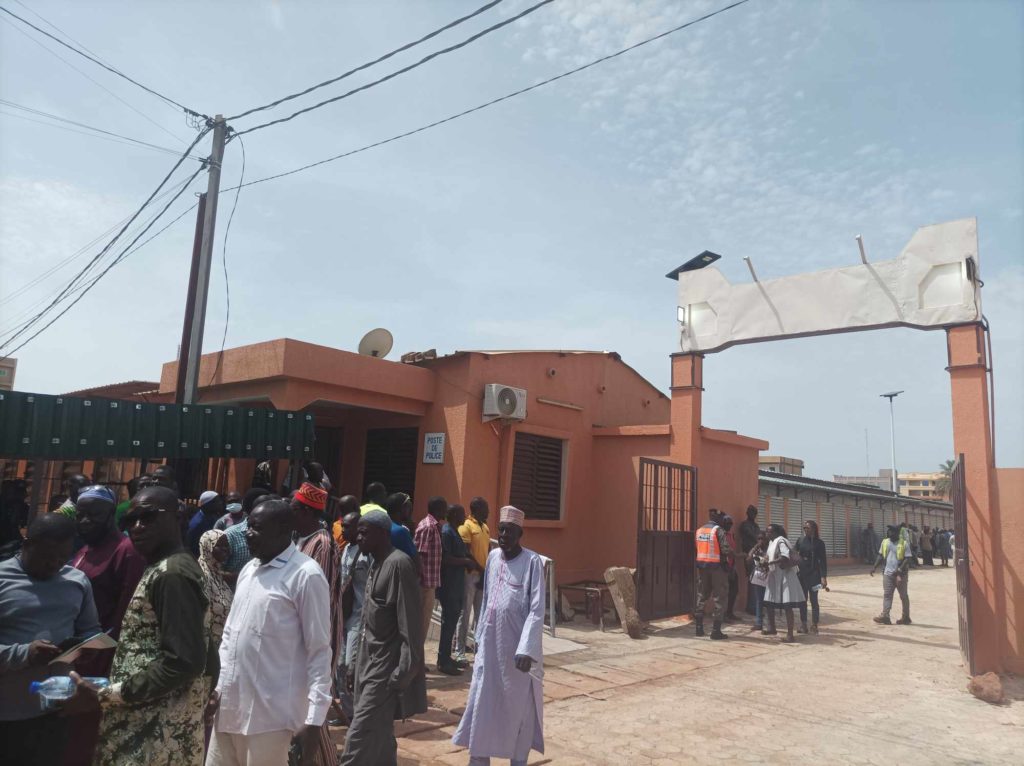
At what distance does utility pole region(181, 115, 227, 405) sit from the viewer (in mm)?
10656

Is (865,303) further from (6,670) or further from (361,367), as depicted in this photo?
(6,670)

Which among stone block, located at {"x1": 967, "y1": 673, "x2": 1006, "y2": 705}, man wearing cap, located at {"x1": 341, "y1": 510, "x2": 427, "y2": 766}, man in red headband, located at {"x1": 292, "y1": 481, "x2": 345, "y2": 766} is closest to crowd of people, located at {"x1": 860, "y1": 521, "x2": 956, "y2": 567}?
stone block, located at {"x1": 967, "y1": 673, "x2": 1006, "y2": 705}

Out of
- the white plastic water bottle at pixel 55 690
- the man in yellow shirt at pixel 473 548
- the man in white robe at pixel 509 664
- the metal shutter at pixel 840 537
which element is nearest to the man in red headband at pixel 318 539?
the man in white robe at pixel 509 664

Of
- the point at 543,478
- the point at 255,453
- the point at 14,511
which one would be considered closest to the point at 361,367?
the point at 255,453

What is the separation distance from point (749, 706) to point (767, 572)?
Answer: 13.5 ft

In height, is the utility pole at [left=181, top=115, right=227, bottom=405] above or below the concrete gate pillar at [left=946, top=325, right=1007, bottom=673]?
above

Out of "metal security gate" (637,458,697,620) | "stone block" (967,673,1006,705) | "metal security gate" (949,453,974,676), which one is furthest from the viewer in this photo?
"metal security gate" (637,458,697,620)

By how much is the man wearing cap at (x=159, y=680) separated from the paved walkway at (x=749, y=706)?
2.58 m

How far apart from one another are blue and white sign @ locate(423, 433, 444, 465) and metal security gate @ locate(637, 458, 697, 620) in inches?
118

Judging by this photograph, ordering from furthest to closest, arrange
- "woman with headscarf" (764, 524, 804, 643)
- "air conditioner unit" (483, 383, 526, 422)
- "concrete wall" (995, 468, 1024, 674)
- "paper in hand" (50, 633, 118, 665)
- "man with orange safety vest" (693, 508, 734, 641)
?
"air conditioner unit" (483, 383, 526, 422) → "man with orange safety vest" (693, 508, 734, 641) → "woman with headscarf" (764, 524, 804, 643) → "concrete wall" (995, 468, 1024, 674) → "paper in hand" (50, 633, 118, 665)

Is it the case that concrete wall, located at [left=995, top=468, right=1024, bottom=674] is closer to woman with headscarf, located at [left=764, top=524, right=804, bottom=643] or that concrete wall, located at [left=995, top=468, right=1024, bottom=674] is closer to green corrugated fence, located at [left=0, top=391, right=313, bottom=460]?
woman with headscarf, located at [left=764, top=524, right=804, bottom=643]

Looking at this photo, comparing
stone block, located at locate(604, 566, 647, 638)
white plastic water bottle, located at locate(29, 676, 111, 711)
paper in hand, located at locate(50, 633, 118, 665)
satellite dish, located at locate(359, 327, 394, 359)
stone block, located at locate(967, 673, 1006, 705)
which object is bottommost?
stone block, located at locate(967, 673, 1006, 705)

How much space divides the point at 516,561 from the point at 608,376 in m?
9.16

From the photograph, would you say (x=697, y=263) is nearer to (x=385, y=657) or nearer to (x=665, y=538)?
(x=665, y=538)
